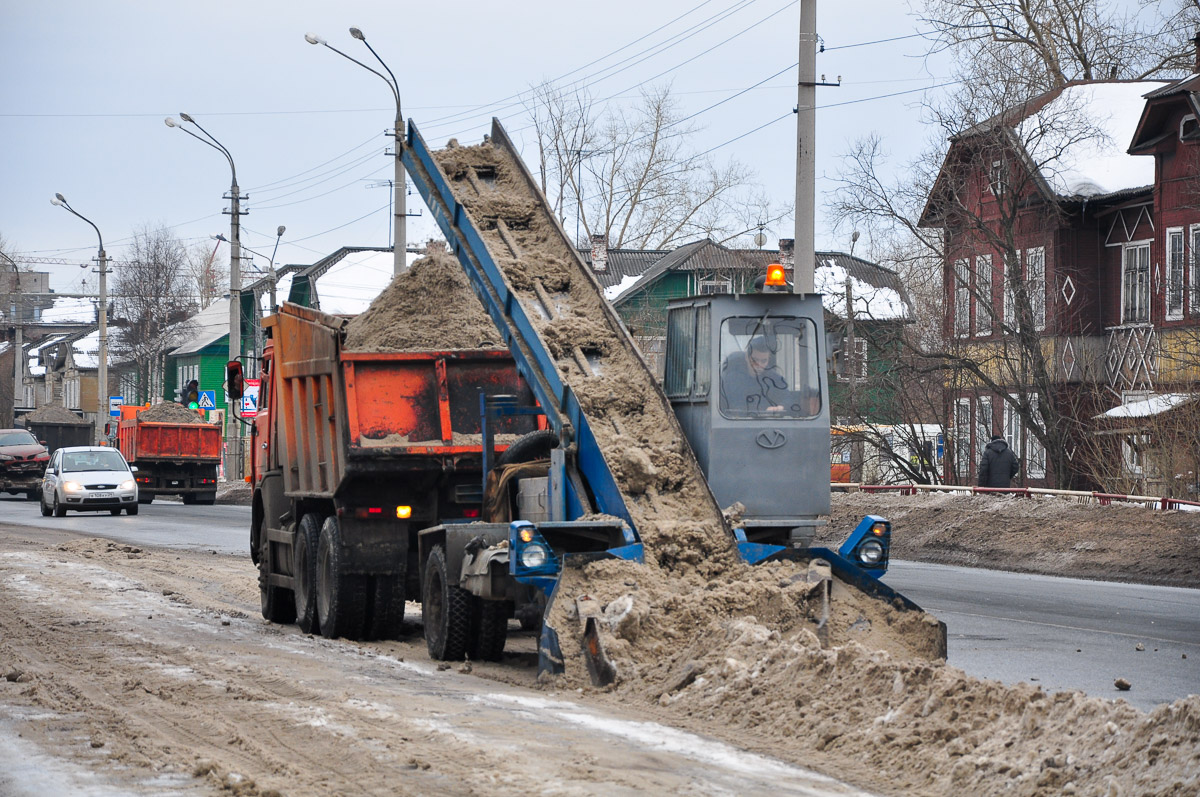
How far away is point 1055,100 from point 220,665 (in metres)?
26.3

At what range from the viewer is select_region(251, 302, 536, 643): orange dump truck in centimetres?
1200

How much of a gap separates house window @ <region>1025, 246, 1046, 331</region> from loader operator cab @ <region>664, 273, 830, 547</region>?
67.9 feet

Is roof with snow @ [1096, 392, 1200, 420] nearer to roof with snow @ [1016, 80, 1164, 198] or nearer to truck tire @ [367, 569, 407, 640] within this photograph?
roof with snow @ [1016, 80, 1164, 198]

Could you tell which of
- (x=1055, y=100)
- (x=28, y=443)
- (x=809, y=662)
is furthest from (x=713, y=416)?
(x=28, y=443)

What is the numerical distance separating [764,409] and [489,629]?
2.52 meters

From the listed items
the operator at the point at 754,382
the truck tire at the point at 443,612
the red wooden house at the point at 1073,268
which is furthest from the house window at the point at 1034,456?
the truck tire at the point at 443,612

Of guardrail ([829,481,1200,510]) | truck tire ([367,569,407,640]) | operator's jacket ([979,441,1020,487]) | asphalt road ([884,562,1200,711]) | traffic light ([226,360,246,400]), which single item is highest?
traffic light ([226,360,246,400])

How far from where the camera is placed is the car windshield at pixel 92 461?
1374 inches

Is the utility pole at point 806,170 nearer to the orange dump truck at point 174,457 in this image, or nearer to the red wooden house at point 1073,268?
the red wooden house at point 1073,268

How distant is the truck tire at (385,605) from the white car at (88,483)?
23971 mm

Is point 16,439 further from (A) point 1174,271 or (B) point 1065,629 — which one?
(B) point 1065,629

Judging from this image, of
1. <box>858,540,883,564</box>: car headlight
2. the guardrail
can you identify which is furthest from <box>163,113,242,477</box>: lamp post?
<box>858,540,883,564</box>: car headlight

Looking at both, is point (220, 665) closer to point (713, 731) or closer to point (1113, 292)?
point (713, 731)

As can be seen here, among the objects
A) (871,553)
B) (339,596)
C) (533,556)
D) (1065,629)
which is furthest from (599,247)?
(533,556)
